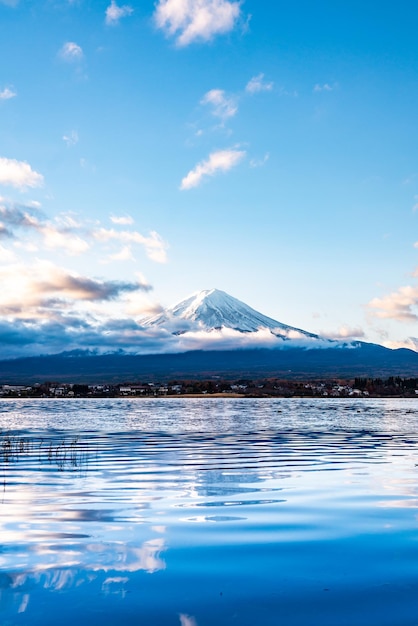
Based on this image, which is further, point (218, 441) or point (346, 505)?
point (218, 441)

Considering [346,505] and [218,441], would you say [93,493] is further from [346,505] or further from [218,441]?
[218,441]

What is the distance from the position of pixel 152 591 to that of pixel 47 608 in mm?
1753

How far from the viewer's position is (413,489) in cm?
2388

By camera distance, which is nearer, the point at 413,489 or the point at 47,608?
the point at 47,608

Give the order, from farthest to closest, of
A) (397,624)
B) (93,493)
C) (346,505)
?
(93,493)
(346,505)
(397,624)

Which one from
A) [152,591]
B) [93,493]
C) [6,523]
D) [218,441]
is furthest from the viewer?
[218,441]

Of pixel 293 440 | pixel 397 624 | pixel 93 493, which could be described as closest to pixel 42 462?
pixel 93 493

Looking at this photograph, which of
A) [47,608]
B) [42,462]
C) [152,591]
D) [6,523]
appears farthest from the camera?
[42,462]

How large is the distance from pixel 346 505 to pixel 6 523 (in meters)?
9.41

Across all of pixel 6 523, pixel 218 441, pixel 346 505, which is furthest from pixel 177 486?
pixel 218 441

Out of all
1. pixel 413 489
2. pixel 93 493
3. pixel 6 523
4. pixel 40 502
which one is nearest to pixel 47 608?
pixel 6 523

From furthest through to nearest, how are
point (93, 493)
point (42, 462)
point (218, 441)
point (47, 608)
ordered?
point (218, 441) < point (42, 462) < point (93, 493) < point (47, 608)

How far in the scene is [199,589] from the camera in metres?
11.6

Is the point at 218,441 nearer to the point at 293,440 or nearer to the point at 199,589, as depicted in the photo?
the point at 293,440
